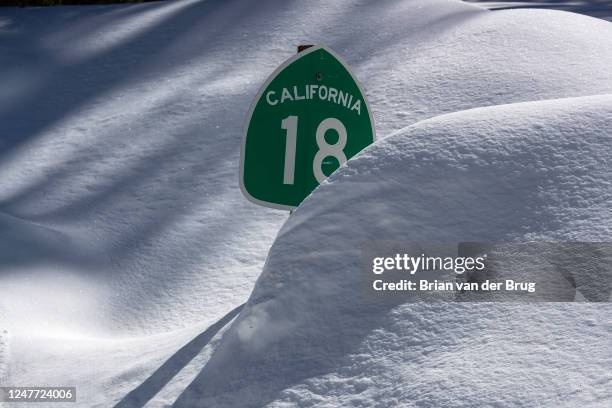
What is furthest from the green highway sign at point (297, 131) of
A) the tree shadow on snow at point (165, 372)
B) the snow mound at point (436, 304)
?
the tree shadow on snow at point (165, 372)

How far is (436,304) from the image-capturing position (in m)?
2.46

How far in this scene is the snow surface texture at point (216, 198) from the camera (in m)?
2.38

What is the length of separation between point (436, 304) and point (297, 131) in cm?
109

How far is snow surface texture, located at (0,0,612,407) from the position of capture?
2.38 meters

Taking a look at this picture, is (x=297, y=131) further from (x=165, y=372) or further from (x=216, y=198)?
(x=216, y=198)

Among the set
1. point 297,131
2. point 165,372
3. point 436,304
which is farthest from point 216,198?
point 436,304

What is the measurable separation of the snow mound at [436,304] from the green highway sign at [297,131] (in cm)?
39

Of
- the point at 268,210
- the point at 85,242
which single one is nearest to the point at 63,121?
the point at 85,242

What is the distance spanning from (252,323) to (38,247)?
7.12 ft

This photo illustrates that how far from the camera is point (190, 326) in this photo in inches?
134

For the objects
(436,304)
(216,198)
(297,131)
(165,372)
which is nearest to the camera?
(436,304)

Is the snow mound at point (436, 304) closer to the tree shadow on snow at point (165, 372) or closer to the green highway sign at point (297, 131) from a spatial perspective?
the tree shadow on snow at point (165, 372)

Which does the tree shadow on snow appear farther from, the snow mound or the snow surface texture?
the snow mound

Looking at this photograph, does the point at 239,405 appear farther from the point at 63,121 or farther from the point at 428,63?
the point at 63,121
